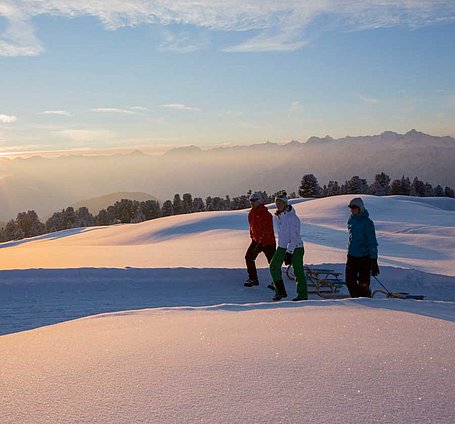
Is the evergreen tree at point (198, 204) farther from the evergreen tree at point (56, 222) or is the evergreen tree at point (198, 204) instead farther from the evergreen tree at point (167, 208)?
the evergreen tree at point (56, 222)

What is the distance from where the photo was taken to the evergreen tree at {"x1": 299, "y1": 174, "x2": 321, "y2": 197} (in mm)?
88500

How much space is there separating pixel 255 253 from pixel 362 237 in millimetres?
3276

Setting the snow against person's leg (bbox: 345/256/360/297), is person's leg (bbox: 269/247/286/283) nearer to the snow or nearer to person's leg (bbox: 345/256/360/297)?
the snow

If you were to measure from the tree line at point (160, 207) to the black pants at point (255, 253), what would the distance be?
91.2m

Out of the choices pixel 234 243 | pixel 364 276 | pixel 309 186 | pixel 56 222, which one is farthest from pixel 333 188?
pixel 364 276

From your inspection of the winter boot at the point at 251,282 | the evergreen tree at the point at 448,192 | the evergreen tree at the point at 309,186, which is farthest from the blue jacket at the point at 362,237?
the evergreen tree at the point at 448,192

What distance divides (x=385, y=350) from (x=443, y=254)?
505 inches

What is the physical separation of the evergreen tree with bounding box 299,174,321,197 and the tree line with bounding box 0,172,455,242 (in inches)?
638

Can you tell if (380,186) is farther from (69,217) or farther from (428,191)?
(69,217)

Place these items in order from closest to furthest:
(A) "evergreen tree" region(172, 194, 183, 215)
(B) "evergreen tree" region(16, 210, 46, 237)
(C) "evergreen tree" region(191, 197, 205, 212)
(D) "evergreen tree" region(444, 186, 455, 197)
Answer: (B) "evergreen tree" region(16, 210, 46, 237) → (A) "evergreen tree" region(172, 194, 183, 215) → (D) "evergreen tree" region(444, 186, 455, 197) → (C) "evergreen tree" region(191, 197, 205, 212)

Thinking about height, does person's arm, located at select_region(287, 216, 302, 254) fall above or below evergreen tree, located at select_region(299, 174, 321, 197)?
below

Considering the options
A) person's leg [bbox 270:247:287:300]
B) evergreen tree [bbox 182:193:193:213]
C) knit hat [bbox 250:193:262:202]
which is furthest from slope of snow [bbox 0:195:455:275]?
evergreen tree [bbox 182:193:193:213]

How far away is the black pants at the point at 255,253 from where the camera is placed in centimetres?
1077

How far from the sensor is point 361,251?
27.1 ft
